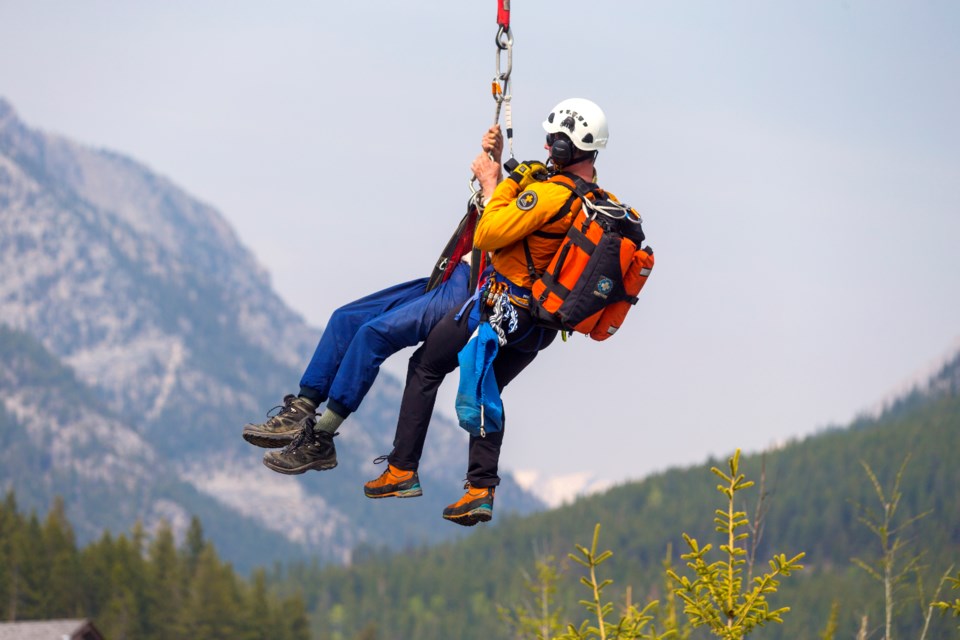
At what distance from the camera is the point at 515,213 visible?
12203mm

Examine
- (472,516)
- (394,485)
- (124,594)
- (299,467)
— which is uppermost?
(124,594)

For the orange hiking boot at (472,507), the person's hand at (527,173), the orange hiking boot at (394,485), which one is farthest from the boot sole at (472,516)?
the person's hand at (527,173)

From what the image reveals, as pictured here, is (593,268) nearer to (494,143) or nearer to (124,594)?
(494,143)

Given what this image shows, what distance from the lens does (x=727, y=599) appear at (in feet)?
33.3

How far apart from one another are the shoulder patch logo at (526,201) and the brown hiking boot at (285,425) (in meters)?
2.73

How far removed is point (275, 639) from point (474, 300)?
125 metres

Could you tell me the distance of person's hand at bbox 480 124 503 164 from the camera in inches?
509

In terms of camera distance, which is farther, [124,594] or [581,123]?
[124,594]

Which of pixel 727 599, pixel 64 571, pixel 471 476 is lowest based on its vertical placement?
pixel 727 599

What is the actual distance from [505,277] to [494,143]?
3.44 ft

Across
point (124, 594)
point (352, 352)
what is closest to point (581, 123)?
point (352, 352)

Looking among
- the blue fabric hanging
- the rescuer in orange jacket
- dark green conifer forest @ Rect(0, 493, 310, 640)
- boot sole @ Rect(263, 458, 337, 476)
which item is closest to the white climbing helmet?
the rescuer in orange jacket

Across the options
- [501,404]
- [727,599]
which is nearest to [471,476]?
[501,404]

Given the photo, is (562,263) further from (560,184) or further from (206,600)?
(206,600)
